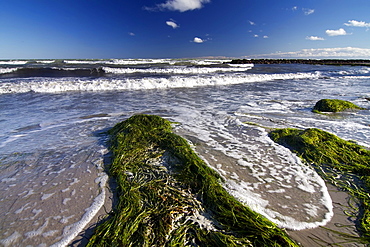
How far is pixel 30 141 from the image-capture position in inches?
144

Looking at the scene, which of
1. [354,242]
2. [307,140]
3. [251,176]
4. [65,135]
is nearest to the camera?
[354,242]

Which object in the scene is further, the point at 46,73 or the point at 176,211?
the point at 46,73

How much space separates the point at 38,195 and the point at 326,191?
3587 millimetres

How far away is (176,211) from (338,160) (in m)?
2.68

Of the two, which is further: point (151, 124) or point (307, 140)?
point (151, 124)

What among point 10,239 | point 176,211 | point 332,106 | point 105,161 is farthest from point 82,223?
point 332,106

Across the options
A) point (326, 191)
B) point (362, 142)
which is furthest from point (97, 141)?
point (362, 142)

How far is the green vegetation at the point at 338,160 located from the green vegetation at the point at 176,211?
106cm

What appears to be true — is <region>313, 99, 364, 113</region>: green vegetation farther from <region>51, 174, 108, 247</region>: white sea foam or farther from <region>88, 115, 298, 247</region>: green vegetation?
<region>51, 174, 108, 247</region>: white sea foam

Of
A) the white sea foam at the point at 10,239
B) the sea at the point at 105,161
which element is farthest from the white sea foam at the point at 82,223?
the white sea foam at the point at 10,239

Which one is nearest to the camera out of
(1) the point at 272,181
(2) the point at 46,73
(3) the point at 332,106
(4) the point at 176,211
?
(4) the point at 176,211

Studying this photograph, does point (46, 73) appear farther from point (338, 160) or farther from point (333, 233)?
point (333, 233)

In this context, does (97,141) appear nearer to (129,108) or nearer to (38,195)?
(38,195)

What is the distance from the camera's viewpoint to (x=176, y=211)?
1806 millimetres
